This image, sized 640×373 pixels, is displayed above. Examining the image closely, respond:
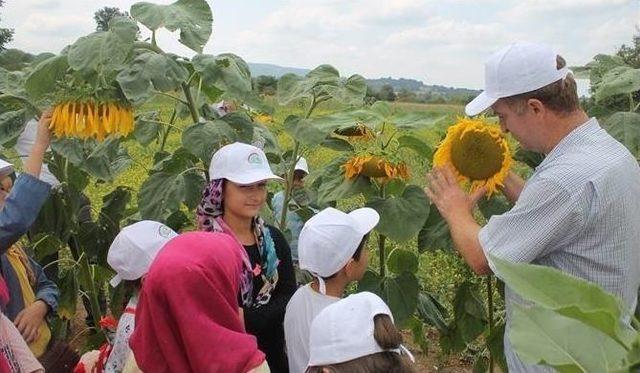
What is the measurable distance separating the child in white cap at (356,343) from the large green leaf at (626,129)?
104cm

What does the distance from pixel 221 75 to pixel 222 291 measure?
702 millimetres

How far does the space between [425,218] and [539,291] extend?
69.4 inches

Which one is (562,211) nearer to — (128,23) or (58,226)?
(128,23)

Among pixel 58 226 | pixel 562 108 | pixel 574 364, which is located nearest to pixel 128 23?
pixel 58 226

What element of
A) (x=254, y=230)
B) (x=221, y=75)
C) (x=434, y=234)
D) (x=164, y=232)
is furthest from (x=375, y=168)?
(x=164, y=232)

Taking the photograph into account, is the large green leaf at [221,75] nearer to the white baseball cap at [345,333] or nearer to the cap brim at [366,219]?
the cap brim at [366,219]

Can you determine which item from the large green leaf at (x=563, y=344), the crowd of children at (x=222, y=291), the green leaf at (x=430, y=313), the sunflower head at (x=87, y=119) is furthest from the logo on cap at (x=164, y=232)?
the large green leaf at (x=563, y=344)

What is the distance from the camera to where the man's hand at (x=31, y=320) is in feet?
7.33

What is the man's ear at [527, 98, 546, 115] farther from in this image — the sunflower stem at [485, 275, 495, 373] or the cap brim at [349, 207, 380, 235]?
the sunflower stem at [485, 275, 495, 373]

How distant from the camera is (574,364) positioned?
1.57ft

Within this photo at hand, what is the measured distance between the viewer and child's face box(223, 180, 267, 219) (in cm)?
221

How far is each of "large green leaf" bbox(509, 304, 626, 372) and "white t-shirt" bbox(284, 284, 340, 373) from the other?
149cm

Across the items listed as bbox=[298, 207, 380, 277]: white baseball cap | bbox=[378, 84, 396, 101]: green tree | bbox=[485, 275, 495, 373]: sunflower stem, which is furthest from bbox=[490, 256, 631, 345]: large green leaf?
bbox=[378, 84, 396, 101]: green tree

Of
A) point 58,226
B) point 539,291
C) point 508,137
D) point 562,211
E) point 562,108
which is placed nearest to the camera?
point 539,291
